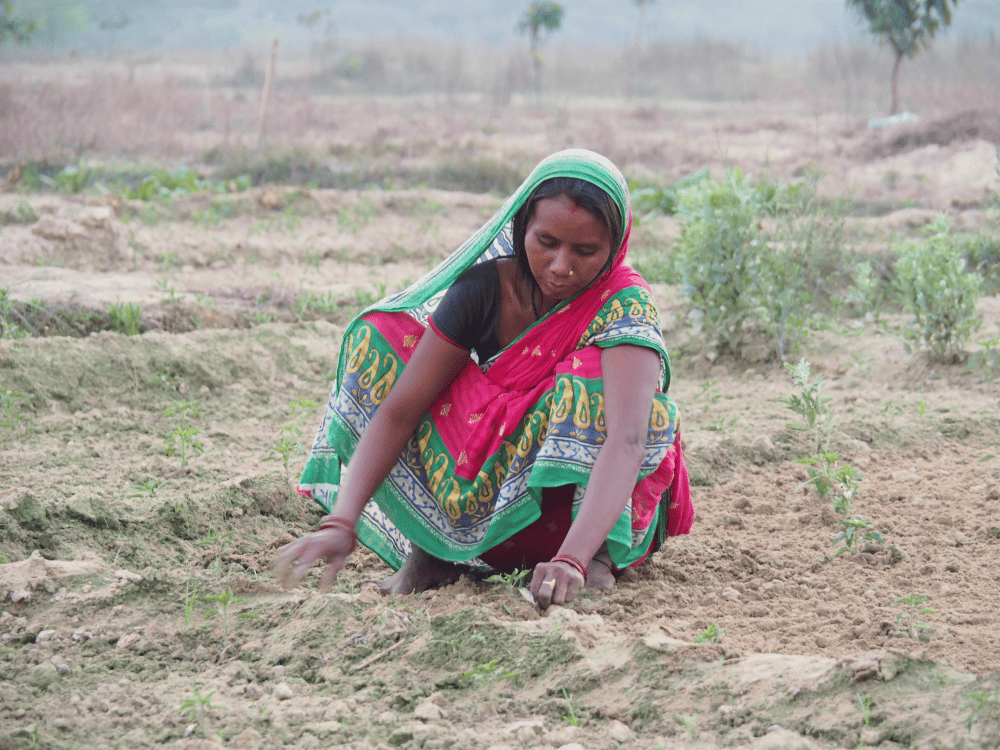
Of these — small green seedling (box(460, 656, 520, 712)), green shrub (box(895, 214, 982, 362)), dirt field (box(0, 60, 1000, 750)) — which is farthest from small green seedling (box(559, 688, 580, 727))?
green shrub (box(895, 214, 982, 362))

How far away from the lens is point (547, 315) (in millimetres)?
2465

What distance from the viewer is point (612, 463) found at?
219cm

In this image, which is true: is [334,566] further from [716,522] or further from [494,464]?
[716,522]

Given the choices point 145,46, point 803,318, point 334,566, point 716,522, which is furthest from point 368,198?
point 145,46

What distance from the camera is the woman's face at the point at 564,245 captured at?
2244 millimetres

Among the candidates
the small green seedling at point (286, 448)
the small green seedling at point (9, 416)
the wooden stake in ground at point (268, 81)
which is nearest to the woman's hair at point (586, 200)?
the small green seedling at point (286, 448)

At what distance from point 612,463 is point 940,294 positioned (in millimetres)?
3104

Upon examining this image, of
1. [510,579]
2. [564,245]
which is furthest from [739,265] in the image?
[510,579]

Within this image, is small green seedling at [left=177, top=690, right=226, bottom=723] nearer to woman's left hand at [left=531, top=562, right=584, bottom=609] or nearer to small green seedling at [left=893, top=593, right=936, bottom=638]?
woman's left hand at [left=531, top=562, right=584, bottom=609]

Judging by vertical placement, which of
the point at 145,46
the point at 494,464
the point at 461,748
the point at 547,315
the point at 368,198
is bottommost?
the point at 461,748

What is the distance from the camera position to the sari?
229cm

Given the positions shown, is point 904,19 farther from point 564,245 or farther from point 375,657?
point 375,657

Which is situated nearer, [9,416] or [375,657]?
[375,657]

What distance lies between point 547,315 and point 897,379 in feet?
9.74
